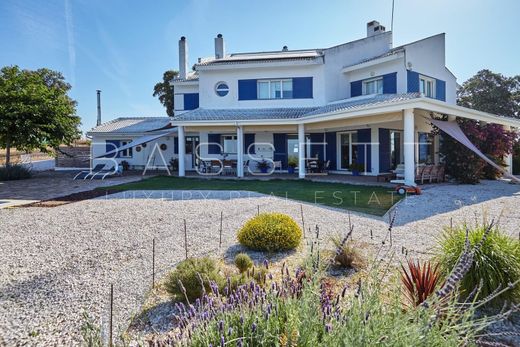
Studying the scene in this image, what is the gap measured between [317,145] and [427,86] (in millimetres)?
8892

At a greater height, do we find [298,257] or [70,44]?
[70,44]

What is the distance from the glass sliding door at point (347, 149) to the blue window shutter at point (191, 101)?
12737 millimetres

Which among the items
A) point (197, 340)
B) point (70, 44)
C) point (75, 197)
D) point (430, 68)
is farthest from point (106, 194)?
point (430, 68)

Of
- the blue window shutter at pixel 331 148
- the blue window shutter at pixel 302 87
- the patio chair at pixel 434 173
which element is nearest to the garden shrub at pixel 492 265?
the patio chair at pixel 434 173

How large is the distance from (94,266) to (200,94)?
20.2m

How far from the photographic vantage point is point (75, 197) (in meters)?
13.4

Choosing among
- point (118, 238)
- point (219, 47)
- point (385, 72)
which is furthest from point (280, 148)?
point (118, 238)

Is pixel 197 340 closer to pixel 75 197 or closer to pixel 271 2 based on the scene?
pixel 75 197

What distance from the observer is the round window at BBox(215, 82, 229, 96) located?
23.8 meters

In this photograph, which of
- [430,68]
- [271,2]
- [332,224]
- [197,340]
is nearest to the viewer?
[197,340]

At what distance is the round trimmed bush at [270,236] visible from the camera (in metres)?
6.31

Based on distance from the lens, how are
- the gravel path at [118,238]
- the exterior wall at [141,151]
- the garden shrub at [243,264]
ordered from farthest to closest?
the exterior wall at [141,151], the garden shrub at [243,264], the gravel path at [118,238]

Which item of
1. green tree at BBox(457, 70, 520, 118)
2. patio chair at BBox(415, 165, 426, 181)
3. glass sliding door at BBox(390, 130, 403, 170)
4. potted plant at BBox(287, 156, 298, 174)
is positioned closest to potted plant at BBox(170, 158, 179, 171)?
potted plant at BBox(287, 156, 298, 174)

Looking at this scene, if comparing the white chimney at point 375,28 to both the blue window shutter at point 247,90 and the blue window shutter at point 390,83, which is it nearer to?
the blue window shutter at point 390,83
